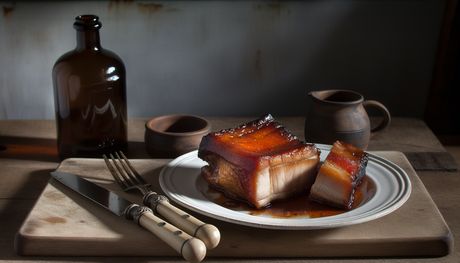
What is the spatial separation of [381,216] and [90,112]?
2.90 ft

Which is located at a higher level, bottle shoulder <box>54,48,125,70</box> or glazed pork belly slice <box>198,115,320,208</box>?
bottle shoulder <box>54,48,125,70</box>

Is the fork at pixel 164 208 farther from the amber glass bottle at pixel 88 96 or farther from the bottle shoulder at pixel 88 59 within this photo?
the bottle shoulder at pixel 88 59

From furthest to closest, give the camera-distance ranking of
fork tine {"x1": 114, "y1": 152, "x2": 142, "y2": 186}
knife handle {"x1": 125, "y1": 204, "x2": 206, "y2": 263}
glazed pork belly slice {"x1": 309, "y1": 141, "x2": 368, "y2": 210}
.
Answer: fork tine {"x1": 114, "y1": 152, "x2": 142, "y2": 186}
glazed pork belly slice {"x1": 309, "y1": 141, "x2": 368, "y2": 210}
knife handle {"x1": 125, "y1": 204, "x2": 206, "y2": 263}

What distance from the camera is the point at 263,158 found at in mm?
954

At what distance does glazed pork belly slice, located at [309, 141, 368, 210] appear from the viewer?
0.96 m

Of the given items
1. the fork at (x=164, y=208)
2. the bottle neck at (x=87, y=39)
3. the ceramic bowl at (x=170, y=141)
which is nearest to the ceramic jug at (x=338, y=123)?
the ceramic bowl at (x=170, y=141)

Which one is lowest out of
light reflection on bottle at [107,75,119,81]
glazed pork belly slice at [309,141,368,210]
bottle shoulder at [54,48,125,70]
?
glazed pork belly slice at [309,141,368,210]

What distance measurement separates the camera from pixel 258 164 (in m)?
0.94

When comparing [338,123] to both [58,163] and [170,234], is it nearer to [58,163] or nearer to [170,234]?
[170,234]

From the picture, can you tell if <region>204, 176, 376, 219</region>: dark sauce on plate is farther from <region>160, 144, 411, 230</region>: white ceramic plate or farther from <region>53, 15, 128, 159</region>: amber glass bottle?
<region>53, 15, 128, 159</region>: amber glass bottle

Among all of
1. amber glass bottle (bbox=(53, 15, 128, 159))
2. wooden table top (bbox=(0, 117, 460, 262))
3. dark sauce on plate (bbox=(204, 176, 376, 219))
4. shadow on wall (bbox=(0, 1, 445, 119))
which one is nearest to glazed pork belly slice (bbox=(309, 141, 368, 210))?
dark sauce on plate (bbox=(204, 176, 376, 219))

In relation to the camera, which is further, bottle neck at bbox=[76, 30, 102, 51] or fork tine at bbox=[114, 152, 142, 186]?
bottle neck at bbox=[76, 30, 102, 51]

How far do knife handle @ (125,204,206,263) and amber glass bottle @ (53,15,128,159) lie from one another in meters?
0.48

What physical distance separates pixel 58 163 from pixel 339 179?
90cm
